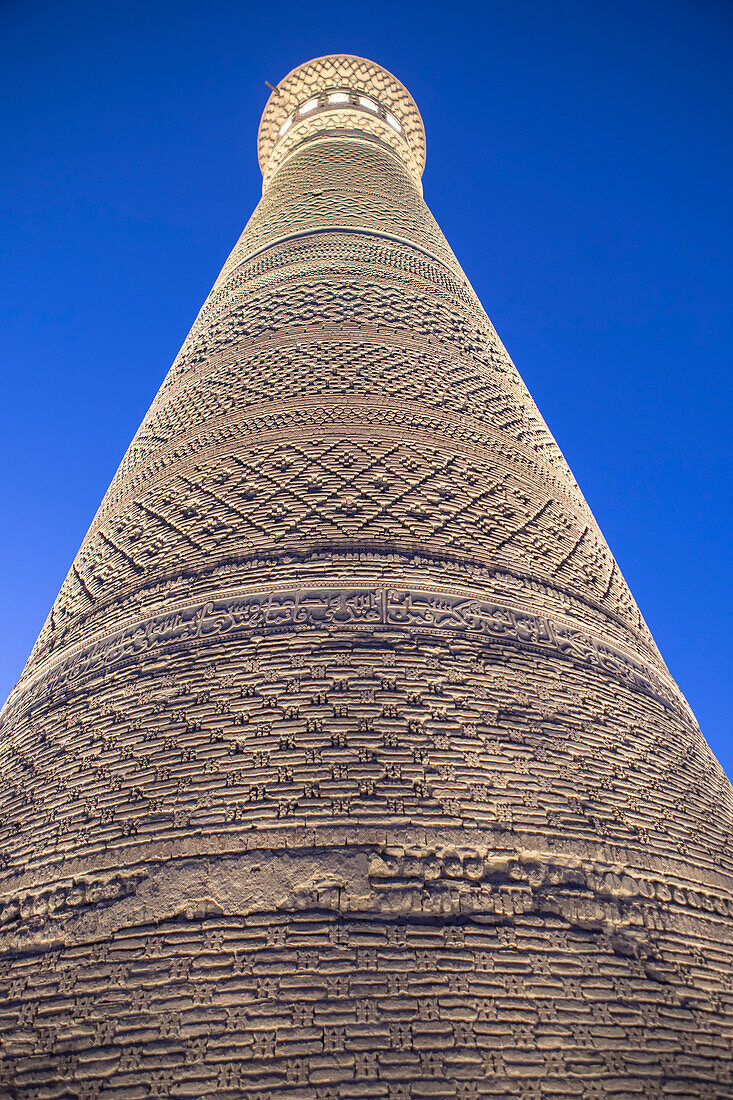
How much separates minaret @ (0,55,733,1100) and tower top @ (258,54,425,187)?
3710 mm

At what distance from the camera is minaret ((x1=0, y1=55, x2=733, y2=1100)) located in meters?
1.38

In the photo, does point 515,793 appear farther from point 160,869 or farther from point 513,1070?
point 160,869

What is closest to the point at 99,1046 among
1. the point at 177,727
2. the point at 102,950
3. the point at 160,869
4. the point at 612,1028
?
the point at 102,950

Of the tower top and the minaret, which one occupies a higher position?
the tower top

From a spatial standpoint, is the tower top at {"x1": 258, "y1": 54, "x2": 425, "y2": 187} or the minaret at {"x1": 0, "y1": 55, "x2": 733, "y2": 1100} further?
the tower top at {"x1": 258, "y1": 54, "x2": 425, "y2": 187}

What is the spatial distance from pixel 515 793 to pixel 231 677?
0.80 metres

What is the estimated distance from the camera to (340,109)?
5.90m

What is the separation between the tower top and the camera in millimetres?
5875

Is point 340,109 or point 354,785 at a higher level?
point 340,109

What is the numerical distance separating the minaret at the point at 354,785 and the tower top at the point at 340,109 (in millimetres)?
3710

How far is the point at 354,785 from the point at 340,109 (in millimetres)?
5938

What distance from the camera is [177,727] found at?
1.88 m

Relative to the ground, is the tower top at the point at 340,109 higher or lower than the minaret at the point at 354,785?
higher

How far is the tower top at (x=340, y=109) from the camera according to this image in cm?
588
